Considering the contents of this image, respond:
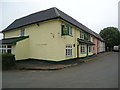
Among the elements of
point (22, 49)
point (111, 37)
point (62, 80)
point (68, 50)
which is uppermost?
point (111, 37)

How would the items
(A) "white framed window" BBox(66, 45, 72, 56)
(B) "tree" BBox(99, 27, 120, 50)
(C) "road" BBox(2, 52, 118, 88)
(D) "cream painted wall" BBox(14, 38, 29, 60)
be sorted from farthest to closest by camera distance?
(B) "tree" BBox(99, 27, 120, 50), (A) "white framed window" BBox(66, 45, 72, 56), (D) "cream painted wall" BBox(14, 38, 29, 60), (C) "road" BBox(2, 52, 118, 88)

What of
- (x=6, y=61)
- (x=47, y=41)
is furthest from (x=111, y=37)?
(x=6, y=61)

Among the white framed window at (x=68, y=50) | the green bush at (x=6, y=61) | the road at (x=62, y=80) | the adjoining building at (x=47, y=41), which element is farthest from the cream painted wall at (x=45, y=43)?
the road at (x=62, y=80)

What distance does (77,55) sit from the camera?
58.4ft

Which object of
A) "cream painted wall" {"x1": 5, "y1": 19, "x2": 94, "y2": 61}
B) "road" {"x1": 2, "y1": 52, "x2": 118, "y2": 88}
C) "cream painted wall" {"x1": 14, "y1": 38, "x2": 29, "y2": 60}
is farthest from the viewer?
"cream painted wall" {"x1": 14, "y1": 38, "x2": 29, "y2": 60}

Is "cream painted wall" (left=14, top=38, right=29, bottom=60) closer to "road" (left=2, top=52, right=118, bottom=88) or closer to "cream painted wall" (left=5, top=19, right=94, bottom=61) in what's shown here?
"cream painted wall" (left=5, top=19, right=94, bottom=61)

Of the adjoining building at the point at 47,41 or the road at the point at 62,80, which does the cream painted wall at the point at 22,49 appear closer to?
the adjoining building at the point at 47,41

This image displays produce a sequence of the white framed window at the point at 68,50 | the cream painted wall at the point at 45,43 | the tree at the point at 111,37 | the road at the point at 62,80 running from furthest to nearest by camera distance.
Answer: the tree at the point at 111,37
the white framed window at the point at 68,50
the cream painted wall at the point at 45,43
the road at the point at 62,80

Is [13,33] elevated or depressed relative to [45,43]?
elevated

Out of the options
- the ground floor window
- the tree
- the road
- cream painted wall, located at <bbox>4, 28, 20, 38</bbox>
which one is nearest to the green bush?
the road

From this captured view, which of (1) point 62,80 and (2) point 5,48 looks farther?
(2) point 5,48

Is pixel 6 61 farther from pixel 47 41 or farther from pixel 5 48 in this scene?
pixel 47 41

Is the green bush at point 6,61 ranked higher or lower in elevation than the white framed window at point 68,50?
lower

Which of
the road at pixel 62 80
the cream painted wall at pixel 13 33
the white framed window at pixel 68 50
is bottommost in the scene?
the road at pixel 62 80
